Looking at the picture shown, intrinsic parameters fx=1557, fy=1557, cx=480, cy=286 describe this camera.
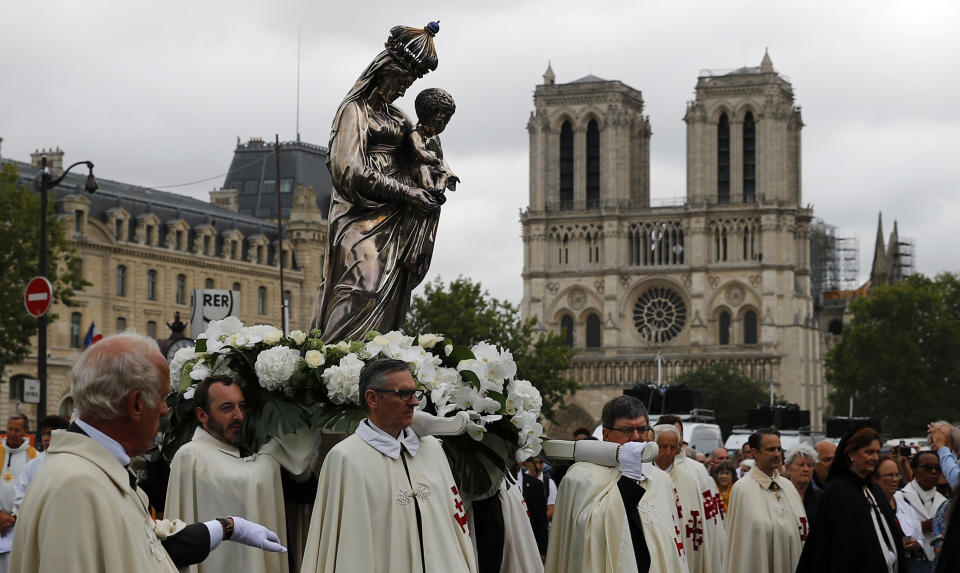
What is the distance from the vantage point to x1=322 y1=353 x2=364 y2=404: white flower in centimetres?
679

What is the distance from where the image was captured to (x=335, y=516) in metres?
6.03

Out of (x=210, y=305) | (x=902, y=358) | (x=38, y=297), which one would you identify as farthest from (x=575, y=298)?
(x=210, y=305)

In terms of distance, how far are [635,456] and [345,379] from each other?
1495 millimetres

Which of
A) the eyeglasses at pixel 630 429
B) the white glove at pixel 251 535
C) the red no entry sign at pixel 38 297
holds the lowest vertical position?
the white glove at pixel 251 535

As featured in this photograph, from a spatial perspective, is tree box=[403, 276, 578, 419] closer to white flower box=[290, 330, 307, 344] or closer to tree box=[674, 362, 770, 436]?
tree box=[674, 362, 770, 436]

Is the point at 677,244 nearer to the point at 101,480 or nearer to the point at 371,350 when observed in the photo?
the point at 371,350

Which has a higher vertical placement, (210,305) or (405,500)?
(210,305)

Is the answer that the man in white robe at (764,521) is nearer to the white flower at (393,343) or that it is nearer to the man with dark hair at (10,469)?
the white flower at (393,343)

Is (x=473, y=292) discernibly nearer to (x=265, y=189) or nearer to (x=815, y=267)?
(x=265, y=189)

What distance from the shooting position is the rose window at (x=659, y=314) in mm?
104625

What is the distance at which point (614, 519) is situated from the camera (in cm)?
734

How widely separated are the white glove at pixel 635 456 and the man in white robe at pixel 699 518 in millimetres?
1765

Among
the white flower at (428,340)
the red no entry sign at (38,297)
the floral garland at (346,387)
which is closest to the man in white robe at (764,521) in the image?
the floral garland at (346,387)

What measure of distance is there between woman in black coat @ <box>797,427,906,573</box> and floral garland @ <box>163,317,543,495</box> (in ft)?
7.03
